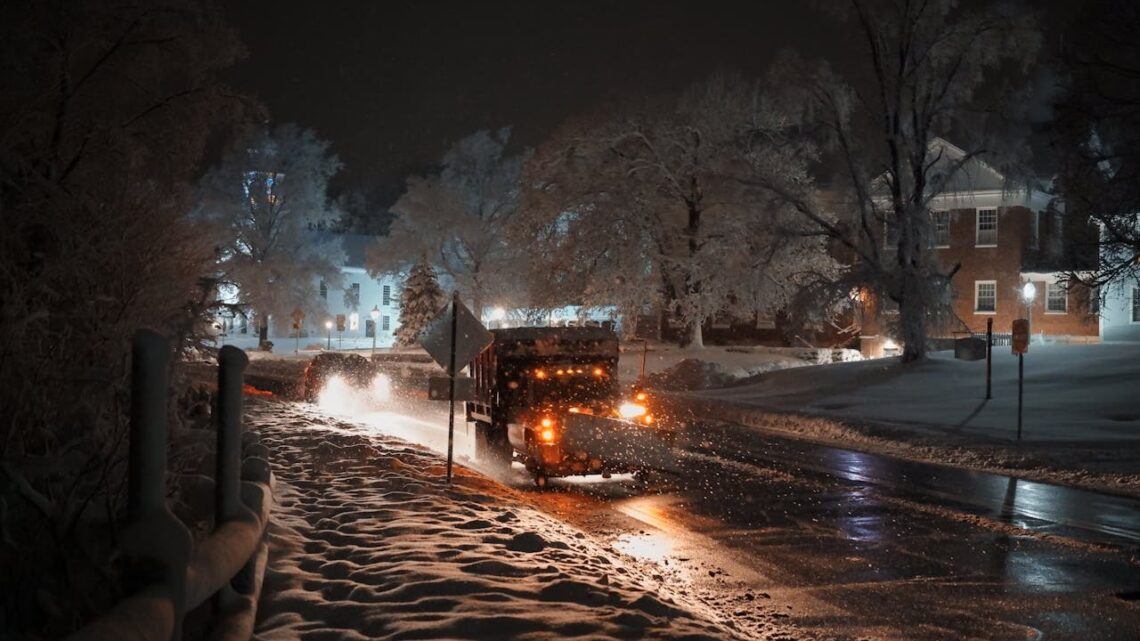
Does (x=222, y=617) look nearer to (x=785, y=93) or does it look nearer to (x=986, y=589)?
(x=986, y=589)

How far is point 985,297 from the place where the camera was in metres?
48.9

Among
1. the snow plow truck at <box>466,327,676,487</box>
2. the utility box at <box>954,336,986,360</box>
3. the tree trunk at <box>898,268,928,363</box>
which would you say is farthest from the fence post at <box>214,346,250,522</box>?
the utility box at <box>954,336,986,360</box>

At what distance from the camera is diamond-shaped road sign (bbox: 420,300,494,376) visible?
1409 centimetres

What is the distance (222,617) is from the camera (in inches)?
214

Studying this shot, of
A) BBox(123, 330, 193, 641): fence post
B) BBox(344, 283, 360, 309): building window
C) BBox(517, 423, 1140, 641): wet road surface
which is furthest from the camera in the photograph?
BBox(344, 283, 360, 309): building window

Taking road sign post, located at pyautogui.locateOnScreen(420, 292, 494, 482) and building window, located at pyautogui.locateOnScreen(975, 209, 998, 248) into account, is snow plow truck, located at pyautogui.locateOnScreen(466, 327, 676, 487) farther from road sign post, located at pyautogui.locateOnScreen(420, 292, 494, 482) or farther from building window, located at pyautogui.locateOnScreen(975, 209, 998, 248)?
building window, located at pyautogui.locateOnScreen(975, 209, 998, 248)

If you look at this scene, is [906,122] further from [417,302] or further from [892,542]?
[417,302]

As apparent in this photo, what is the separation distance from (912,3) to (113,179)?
27090mm

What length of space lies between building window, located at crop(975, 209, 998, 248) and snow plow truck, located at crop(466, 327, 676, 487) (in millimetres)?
36103

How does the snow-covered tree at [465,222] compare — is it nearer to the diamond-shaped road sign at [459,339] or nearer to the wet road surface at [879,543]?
the wet road surface at [879,543]

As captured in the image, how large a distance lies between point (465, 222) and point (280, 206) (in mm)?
11799

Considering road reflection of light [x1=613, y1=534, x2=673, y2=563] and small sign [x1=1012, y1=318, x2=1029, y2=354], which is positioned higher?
small sign [x1=1012, y1=318, x2=1029, y2=354]

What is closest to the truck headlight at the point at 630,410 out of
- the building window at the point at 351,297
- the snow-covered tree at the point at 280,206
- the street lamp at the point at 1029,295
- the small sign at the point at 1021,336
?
the small sign at the point at 1021,336

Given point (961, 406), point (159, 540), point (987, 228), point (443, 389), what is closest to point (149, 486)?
point (159, 540)
